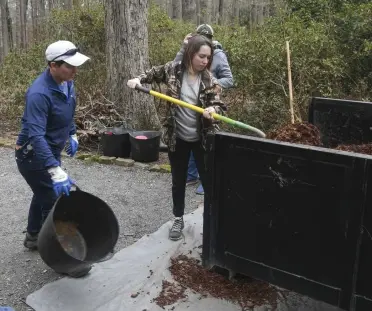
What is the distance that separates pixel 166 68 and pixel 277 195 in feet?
5.68

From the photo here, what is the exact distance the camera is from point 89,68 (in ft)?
30.5

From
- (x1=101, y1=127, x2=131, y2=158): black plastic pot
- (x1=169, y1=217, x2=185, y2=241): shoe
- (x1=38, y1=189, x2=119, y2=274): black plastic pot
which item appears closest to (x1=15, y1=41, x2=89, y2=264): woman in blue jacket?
(x1=38, y1=189, x2=119, y2=274): black plastic pot

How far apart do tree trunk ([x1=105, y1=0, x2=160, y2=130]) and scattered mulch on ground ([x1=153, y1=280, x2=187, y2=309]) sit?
4.54m

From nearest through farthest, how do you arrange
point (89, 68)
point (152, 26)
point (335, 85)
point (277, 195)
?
point (277, 195) < point (335, 85) < point (89, 68) < point (152, 26)

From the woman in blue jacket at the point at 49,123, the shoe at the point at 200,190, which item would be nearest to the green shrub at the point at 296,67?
the shoe at the point at 200,190

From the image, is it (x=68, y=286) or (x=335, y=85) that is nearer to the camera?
(x=68, y=286)

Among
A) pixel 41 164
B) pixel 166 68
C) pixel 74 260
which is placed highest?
pixel 166 68

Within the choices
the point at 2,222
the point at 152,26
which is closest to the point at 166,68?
the point at 2,222

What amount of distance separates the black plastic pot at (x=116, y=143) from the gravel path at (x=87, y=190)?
292 mm

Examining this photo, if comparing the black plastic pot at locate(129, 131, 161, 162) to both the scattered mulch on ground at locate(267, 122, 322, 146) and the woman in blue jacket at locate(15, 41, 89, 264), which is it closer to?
the woman in blue jacket at locate(15, 41, 89, 264)

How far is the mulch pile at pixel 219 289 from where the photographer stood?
2.91m

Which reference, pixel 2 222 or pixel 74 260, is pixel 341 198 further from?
pixel 2 222

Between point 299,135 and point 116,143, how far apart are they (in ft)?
13.3

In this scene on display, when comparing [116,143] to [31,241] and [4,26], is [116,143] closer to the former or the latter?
[31,241]
